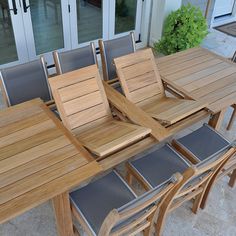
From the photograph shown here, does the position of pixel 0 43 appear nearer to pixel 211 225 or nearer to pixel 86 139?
pixel 86 139

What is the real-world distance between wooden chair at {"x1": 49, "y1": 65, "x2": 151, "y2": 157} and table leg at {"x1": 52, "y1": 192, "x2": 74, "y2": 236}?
33cm

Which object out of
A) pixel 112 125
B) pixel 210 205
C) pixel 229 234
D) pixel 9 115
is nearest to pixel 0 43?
pixel 9 115

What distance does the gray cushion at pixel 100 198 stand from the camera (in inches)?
61.6

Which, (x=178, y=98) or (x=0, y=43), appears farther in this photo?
(x=0, y=43)

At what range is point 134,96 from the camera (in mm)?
2189

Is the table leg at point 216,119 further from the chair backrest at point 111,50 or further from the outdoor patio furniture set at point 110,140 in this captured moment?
the chair backrest at point 111,50

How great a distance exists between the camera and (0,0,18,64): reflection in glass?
311 centimetres

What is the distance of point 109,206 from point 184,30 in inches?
105

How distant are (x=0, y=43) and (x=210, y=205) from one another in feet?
9.57

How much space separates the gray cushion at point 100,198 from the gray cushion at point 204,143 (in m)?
0.63

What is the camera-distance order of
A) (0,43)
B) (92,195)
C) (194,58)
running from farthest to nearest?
1. (0,43)
2. (194,58)
3. (92,195)

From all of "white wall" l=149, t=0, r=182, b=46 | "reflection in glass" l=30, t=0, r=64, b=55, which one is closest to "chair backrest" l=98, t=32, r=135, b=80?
"reflection in glass" l=30, t=0, r=64, b=55

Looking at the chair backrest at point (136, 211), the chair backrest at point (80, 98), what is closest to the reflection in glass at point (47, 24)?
the chair backrest at point (80, 98)

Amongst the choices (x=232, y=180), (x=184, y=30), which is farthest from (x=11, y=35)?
(x=232, y=180)
